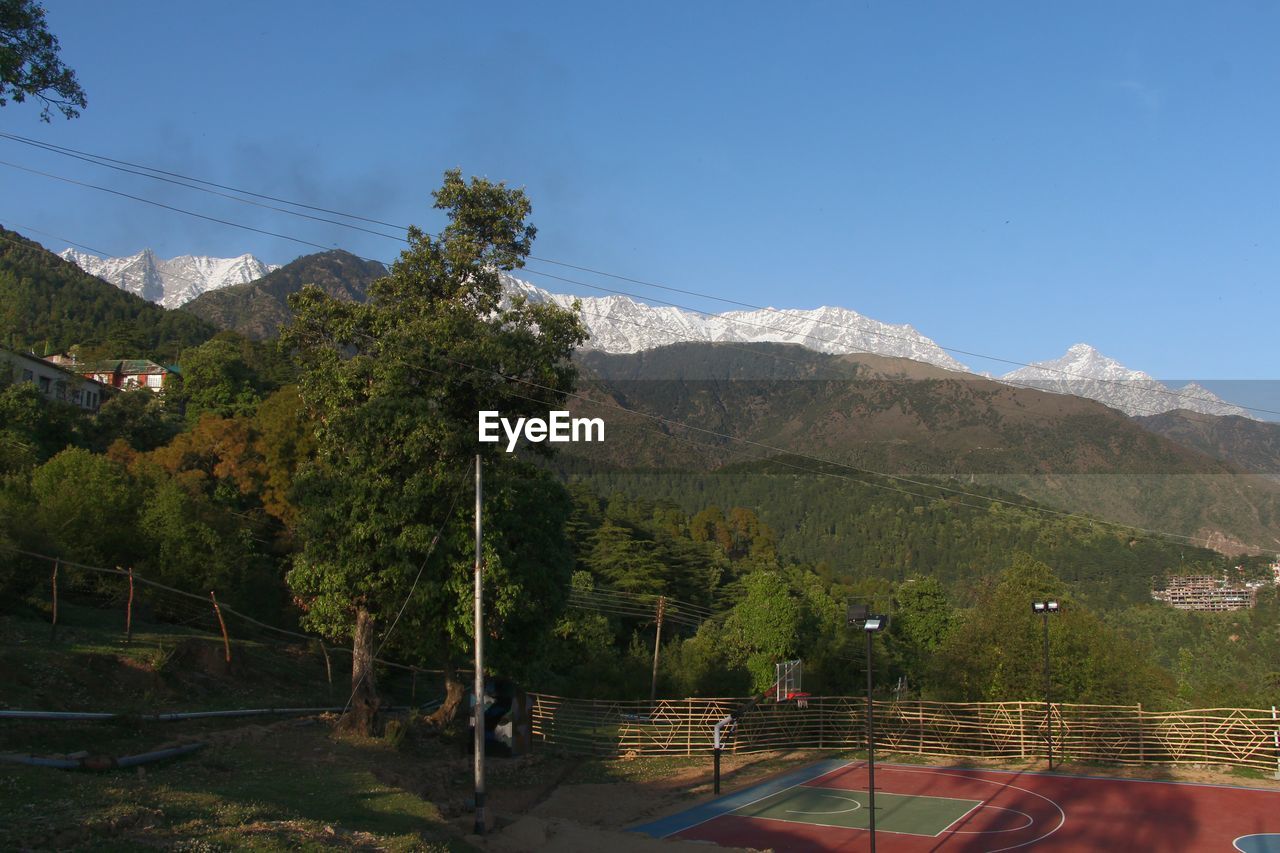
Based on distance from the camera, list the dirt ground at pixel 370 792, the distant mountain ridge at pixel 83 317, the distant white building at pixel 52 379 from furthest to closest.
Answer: the distant mountain ridge at pixel 83 317, the distant white building at pixel 52 379, the dirt ground at pixel 370 792

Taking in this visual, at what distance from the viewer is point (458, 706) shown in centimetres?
2612

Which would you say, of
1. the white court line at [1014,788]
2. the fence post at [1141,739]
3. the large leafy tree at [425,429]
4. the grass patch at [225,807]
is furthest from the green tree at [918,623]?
the grass patch at [225,807]

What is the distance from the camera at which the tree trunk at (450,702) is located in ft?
83.9

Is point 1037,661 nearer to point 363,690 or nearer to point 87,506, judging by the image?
point 363,690

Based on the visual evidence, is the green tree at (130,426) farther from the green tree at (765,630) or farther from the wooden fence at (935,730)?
the wooden fence at (935,730)

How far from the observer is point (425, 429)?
23.3 metres

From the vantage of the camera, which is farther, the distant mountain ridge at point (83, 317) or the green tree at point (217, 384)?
the distant mountain ridge at point (83, 317)

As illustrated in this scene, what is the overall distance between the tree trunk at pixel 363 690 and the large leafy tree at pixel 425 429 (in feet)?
0.12

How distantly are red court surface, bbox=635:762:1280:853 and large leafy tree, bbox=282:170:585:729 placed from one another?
7493 mm

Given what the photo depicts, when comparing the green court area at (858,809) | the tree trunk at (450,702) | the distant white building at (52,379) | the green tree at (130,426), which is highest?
the distant white building at (52,379)

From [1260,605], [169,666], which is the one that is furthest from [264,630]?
[1260,605]

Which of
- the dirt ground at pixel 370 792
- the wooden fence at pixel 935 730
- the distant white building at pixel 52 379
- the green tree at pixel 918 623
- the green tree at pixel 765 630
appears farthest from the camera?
the green tree at pixel 918 623

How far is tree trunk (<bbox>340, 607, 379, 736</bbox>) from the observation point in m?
22.2

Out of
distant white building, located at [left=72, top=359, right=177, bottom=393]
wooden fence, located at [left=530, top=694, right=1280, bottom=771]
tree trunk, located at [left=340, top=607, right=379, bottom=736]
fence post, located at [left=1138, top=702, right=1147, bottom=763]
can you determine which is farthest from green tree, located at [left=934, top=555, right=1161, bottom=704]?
distant white building, located at [left=72, top=359, right=177, bottom=393]
